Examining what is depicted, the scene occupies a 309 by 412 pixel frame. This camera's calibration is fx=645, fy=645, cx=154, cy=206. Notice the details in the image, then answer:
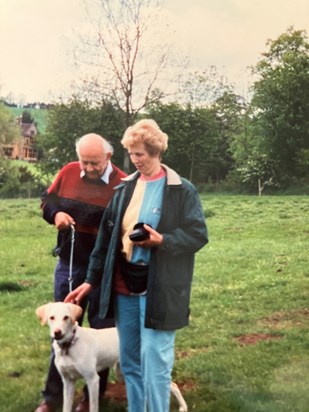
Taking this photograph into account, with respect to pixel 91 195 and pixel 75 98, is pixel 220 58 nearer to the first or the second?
pixel 75 98

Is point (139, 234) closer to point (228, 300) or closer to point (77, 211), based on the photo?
point (77, 211)

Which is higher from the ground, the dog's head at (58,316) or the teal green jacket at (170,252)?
the teal green jacket at (170,252)

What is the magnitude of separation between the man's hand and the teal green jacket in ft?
1.08

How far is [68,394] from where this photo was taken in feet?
7.81

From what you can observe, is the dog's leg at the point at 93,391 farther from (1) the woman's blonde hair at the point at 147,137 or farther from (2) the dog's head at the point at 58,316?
(1) the woman's blonde hair at the point at 147,137

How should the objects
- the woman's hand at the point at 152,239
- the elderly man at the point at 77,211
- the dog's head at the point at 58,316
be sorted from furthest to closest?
1. the elderly man at the point at 77,211
2. the dog's head at the point at 58,316
3. the woman's hand at the point at 152,239

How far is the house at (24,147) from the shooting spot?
3070mm

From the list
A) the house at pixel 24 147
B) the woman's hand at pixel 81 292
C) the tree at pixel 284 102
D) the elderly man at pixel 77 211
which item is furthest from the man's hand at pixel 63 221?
the tree at pixel 284 102

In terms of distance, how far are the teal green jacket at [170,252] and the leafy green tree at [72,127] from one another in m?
0.84

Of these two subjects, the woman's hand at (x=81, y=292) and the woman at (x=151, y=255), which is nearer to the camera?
A: the woman at (x=151, y=255)

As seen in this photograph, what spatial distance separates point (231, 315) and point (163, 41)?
1387mm

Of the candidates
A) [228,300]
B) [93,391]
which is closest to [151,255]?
[93,391]

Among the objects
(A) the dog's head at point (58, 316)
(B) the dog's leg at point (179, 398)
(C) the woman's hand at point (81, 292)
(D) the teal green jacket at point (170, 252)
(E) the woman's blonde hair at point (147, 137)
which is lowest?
(B) the dog's leg at point (179, 398)

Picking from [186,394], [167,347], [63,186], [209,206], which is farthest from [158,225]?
[209,206]
